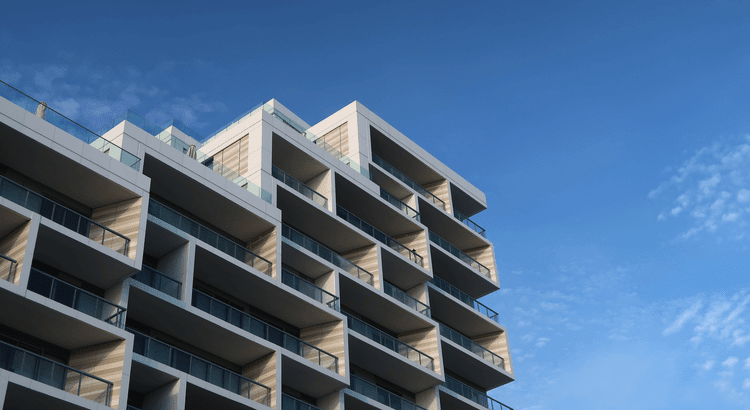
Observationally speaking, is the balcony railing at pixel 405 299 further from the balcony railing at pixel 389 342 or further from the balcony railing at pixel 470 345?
the balcony railing at pixel 389 342

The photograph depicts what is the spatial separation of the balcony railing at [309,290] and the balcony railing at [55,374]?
12731 millimetres

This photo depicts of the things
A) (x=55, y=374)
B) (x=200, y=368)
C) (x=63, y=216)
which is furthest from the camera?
(x=200, y=368)

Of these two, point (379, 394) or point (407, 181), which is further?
point (407, 181)

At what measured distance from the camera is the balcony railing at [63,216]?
31.2 m

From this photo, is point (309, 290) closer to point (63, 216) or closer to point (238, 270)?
point (238, 270)

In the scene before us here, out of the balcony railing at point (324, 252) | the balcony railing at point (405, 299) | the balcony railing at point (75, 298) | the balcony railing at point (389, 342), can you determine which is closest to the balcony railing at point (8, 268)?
the balcony railing at point (75, 298)

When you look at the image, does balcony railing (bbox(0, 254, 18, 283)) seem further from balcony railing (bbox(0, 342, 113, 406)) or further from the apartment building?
balcony railing (bbox(0, 342, 113, 406))

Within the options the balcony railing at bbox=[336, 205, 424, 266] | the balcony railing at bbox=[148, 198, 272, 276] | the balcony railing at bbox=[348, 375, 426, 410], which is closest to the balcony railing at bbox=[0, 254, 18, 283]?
the balcony railing at bbox=[148, 198, 272, 276]

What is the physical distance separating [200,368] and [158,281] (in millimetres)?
4171

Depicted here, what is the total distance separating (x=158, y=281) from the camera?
35.2 meters

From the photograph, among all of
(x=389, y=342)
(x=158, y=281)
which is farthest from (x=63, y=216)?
(x=389, y=342)

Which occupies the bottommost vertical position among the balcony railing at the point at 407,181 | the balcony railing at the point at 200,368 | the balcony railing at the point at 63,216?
the balcony railing at the point at 200,368

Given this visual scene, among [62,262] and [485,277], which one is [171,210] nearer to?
[62,262]

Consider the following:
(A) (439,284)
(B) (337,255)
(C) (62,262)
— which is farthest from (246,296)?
(A) (439,284)
